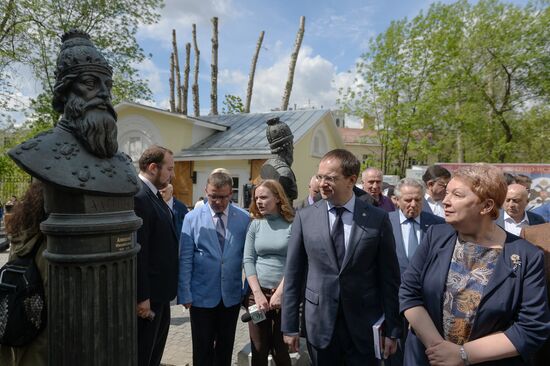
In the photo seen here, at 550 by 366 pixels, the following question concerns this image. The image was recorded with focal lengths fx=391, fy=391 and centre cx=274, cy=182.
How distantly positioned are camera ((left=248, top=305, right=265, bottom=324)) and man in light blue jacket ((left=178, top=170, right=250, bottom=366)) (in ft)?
0.71

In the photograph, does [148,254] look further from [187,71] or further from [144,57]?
[187,71]

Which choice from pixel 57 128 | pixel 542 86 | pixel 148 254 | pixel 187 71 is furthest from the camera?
pixel 187 71

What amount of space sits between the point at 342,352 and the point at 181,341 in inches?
106

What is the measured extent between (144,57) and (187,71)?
6.54 metres

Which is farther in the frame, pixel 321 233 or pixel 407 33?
pixel 407 33

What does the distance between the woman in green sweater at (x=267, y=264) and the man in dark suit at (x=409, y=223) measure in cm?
99

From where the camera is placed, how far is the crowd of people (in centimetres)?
190

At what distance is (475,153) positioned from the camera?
22031 millimetres

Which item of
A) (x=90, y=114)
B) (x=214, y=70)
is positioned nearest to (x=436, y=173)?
(x=90, y=114)

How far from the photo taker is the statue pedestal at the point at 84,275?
187 cm

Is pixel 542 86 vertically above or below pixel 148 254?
above

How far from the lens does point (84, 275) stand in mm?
1887

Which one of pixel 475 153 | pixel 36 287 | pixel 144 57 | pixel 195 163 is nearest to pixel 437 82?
pixel 475 153

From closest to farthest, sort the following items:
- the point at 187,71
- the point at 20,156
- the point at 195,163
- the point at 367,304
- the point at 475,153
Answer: the point at 20,156
the point at 367,304
the point at 195,163
the point at 475,153
the point at 187,71
